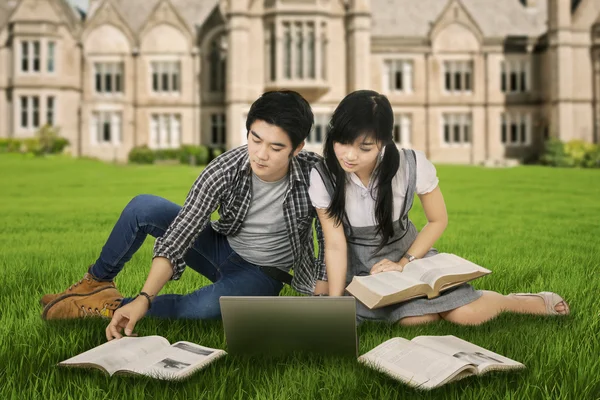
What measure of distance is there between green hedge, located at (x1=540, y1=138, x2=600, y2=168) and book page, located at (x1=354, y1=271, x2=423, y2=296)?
2954 cm

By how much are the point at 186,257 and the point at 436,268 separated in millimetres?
1845

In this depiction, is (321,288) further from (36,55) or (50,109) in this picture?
(36,55)

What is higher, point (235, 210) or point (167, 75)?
point (167, 75)

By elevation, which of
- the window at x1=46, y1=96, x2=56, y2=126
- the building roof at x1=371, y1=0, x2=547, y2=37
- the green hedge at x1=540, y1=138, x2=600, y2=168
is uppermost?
the building roof at x1=371, y1=0, x2=547, y2=37

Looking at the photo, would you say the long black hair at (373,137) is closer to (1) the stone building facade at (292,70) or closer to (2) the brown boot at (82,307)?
(2) the brown boot at (82,307)

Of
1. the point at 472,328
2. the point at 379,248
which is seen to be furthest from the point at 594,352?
the point at 379,248

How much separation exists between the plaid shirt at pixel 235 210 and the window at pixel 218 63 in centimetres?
3178

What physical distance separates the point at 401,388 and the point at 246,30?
31.3 metres

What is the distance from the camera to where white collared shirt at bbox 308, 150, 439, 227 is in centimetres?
446

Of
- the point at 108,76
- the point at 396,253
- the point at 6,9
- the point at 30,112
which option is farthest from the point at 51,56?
the point at 396,253

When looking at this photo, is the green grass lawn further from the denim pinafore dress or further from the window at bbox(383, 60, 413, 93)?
the window at bbox(383, 60, 413, 93)

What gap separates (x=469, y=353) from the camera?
334cm

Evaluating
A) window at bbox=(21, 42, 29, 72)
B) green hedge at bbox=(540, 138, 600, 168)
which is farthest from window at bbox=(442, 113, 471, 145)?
window at bbox=(21, 42, 29, 72)

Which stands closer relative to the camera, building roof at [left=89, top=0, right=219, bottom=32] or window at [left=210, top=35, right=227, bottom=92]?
window at [left=210, top=35, right=227, bottom=92]
